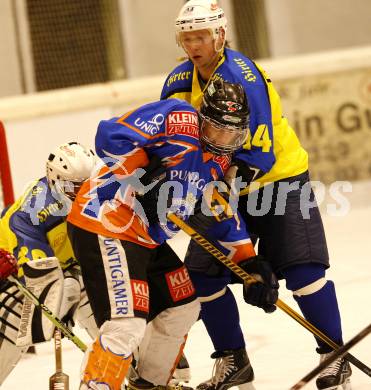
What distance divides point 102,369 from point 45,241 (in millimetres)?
1017

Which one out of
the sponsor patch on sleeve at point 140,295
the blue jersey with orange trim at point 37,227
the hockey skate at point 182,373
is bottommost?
the hockey skate at point 182,373

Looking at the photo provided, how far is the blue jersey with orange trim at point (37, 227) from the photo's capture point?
396cm

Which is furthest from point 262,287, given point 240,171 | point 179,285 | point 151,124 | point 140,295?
point 151,124

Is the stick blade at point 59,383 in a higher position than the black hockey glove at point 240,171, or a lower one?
lower

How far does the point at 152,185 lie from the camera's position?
3.33m

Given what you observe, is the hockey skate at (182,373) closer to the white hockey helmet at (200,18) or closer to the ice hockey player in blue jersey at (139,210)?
the ice hockey player in blue jersey at (139,210)

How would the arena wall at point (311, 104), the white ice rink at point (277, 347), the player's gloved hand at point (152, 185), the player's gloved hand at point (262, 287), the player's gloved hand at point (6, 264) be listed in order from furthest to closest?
the arena wall at point (311, 104) → the white ice rink at point (277, 347) → the player's gloved hand at point (6, 264) → the player's gloved hand at point (262, 287) → the player's gloved hand at point (152, 185)

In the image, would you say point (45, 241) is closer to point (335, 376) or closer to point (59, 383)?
point (59, 383)

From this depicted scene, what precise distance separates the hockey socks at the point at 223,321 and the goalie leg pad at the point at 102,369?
772 mm

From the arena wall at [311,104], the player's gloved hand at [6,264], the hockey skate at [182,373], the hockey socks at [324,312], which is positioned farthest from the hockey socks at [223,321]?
the arena wall at [311,104]

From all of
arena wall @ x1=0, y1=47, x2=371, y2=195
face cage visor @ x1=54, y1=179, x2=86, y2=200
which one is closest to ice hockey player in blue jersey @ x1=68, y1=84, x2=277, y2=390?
face cage visor @ x1=54, y1=179, x2=86, y2=200

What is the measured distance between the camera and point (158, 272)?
11.6 feet

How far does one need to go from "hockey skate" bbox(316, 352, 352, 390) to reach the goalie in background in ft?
3.27

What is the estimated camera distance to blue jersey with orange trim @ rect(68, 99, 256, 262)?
10.5 feet
